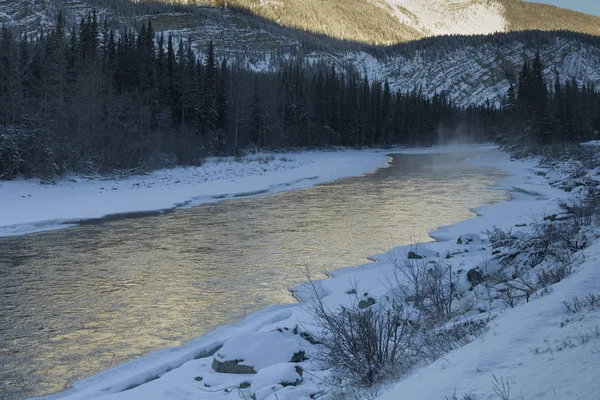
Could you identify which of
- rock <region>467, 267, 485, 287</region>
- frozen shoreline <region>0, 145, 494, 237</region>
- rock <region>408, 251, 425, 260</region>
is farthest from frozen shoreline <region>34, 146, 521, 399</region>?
frozen shoreline <region>0, 145, 494, 237</region>

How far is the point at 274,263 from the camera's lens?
12.3 m

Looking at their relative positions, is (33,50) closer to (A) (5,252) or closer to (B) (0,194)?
(B) (0,194)

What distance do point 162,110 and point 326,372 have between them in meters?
46.2

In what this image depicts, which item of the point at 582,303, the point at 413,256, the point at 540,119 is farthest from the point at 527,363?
the point at 540,119

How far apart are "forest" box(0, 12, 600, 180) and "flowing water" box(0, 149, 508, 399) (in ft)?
50.0

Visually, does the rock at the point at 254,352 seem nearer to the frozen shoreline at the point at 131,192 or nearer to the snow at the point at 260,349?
the snow at the point at 260,349

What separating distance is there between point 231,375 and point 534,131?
62.6 metres

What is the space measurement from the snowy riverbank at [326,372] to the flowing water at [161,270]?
60cm

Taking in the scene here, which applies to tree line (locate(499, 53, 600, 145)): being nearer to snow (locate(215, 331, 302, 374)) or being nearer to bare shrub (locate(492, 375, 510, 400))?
snow (locate(215, 331, 302, 374))

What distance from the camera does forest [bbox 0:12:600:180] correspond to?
103 feet

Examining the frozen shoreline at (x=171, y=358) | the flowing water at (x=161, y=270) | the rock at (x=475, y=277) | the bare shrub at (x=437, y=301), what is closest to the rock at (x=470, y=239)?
the flowing water at (x=161, y=270)

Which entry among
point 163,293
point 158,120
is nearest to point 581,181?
point 163,293

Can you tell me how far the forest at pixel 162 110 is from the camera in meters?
31.5

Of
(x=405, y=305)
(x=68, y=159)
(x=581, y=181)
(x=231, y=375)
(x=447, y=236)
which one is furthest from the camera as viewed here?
(x=68, y=159)
